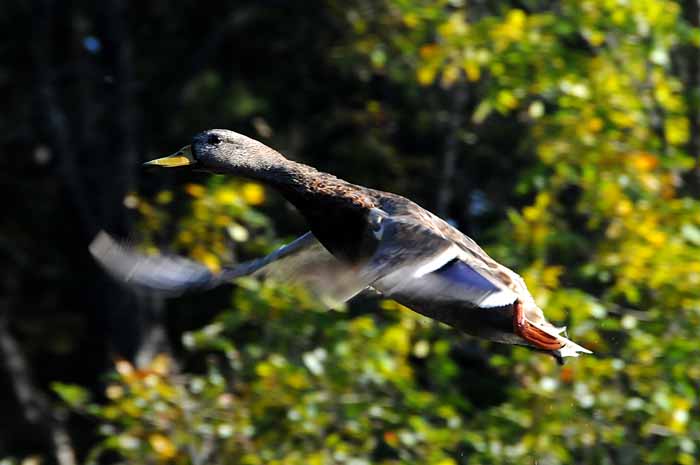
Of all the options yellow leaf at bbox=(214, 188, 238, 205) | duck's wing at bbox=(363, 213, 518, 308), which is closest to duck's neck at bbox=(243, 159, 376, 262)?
duck's wing at bbox=(363, 213, 518, 308)

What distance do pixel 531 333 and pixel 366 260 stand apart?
0.61 m

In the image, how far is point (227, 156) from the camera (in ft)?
18.2

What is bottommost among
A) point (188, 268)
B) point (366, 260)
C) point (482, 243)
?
point (482, 243)

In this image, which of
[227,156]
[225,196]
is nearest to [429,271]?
[227,156]

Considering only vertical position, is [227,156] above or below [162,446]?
above

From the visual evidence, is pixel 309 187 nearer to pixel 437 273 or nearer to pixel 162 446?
pixel 437 273

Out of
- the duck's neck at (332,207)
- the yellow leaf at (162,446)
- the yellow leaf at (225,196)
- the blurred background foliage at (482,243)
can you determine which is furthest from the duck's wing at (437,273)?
the yellow leaf at (162,446)

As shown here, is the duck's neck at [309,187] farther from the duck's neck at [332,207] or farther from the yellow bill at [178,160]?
the yellow bill at [178,160]

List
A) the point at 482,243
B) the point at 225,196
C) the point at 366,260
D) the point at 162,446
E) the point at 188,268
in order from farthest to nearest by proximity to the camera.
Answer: the point at 482,243 < the point at 225,196 < the point at 162,446 < the point at 188,268 < the point at 366,260

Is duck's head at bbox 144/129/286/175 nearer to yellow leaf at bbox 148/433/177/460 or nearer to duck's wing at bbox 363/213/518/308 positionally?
duck's wing at bbox 363/213/518/308

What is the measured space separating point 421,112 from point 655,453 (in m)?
3.52

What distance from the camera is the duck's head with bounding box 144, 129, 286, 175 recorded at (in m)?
5.52

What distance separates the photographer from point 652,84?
325 inches

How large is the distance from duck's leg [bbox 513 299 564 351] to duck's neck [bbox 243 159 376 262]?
54cm
